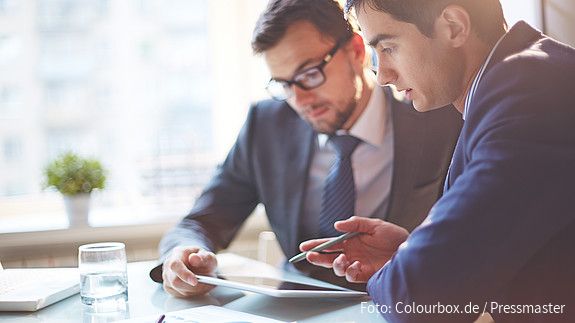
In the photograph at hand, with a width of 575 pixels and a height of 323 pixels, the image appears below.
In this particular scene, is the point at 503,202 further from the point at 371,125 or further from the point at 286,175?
the point at 286,175

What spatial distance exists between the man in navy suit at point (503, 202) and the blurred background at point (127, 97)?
Result: 5.81 feet

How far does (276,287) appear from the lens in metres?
1.36

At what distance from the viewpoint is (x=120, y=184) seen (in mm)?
2928

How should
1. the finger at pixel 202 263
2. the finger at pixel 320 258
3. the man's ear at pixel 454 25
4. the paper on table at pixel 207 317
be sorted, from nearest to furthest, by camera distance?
the man's ear at pixel 454 25, the paper on table at pixel 207 317, the finger at pixel 320 258, the finger at pixel 202 263

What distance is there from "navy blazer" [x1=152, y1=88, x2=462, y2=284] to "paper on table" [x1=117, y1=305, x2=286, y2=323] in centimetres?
30

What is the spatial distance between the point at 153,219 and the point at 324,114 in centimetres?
116

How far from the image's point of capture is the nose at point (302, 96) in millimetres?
1771

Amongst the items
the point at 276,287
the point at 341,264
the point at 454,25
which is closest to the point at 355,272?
the point at 341,264

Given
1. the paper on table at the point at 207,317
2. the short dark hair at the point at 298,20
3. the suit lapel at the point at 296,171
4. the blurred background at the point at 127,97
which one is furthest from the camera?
the blurred background at the point at 127,97

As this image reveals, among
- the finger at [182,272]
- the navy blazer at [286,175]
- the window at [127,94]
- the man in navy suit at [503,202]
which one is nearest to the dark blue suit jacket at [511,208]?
the man in navy suit at [503,202]

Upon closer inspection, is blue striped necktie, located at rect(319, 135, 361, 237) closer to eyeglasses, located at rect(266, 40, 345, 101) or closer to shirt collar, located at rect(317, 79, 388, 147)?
shirt collar, located at rect(317, 79, 388, 147)

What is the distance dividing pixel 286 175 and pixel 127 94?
3.97ft

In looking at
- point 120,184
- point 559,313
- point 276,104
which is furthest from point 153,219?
point 559,313

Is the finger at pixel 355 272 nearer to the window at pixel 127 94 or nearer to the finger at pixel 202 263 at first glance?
the finger at pixel 202 263
